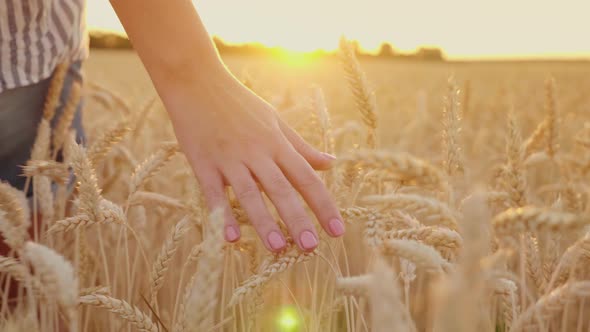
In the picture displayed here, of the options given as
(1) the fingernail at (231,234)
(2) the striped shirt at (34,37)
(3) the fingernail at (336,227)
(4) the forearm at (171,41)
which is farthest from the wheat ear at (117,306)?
(2) the striped shirt at (34,37)

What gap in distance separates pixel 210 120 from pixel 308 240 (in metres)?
0.37

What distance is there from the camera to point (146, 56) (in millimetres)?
1396

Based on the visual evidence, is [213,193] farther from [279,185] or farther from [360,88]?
[360,88]

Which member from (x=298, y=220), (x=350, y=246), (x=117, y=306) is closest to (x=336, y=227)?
(x=298, y=220)

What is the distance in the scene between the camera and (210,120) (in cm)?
136

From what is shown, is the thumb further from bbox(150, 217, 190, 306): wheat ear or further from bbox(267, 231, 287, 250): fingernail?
bbox(150, 217, 190, 306): wheat ear

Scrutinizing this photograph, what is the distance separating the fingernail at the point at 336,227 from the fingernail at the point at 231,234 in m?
0.20

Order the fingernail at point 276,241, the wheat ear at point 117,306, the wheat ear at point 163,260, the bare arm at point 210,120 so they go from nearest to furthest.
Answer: the wheat ear at point 117,306 → the wheat ear at point 163,260 → the fingernail at point 276,241 → the bare arm at point 210,120

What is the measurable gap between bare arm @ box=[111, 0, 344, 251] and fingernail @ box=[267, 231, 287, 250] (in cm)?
8

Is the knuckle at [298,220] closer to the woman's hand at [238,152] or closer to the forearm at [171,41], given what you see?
the woman's hand at [238,152]

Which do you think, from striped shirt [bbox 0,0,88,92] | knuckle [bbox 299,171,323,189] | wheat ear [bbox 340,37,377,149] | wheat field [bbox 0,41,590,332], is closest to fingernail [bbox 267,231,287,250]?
wheat field [bbox 0,41,590,332]

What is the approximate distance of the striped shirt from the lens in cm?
164

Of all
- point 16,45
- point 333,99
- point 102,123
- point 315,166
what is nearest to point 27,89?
point 16,45

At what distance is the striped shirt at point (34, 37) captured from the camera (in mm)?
1641
